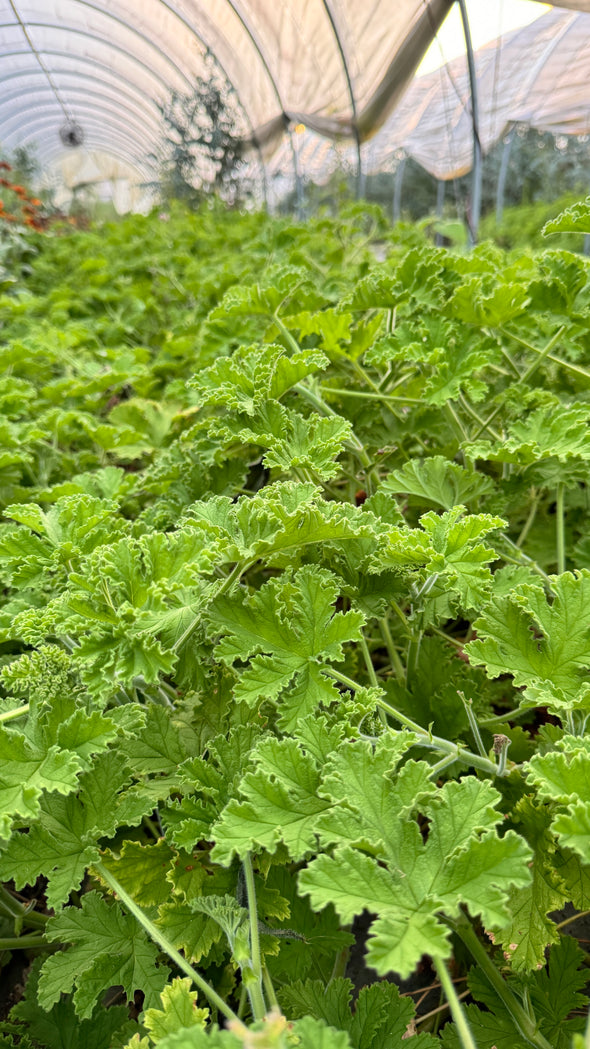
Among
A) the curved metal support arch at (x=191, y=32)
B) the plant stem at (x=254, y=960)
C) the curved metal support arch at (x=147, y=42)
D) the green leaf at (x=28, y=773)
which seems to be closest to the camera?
the plant stem at (x=254, y=960)

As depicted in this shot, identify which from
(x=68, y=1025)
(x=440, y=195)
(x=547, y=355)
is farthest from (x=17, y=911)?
(x=440, y=195)

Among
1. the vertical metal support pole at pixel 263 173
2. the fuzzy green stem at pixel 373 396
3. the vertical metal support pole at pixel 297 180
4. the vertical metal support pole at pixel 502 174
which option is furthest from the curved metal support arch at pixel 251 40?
the fuzzy green stem at pixel 373 396

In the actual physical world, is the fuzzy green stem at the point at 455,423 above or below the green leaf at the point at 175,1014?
above

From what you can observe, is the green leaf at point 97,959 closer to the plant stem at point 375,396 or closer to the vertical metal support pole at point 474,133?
the plant stem at point 375,396

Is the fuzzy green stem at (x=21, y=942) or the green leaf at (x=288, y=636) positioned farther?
the fuzzy green stem at (x=21, y=942)

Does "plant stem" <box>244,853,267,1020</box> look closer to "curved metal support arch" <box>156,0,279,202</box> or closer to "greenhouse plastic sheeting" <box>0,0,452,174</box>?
"greenhouse plastic sheeting" <box>0,0,452,174</box>

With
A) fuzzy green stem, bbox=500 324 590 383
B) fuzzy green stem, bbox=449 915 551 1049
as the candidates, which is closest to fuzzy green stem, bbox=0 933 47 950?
fuzzy green stem, bbox=449 915 551 1049
